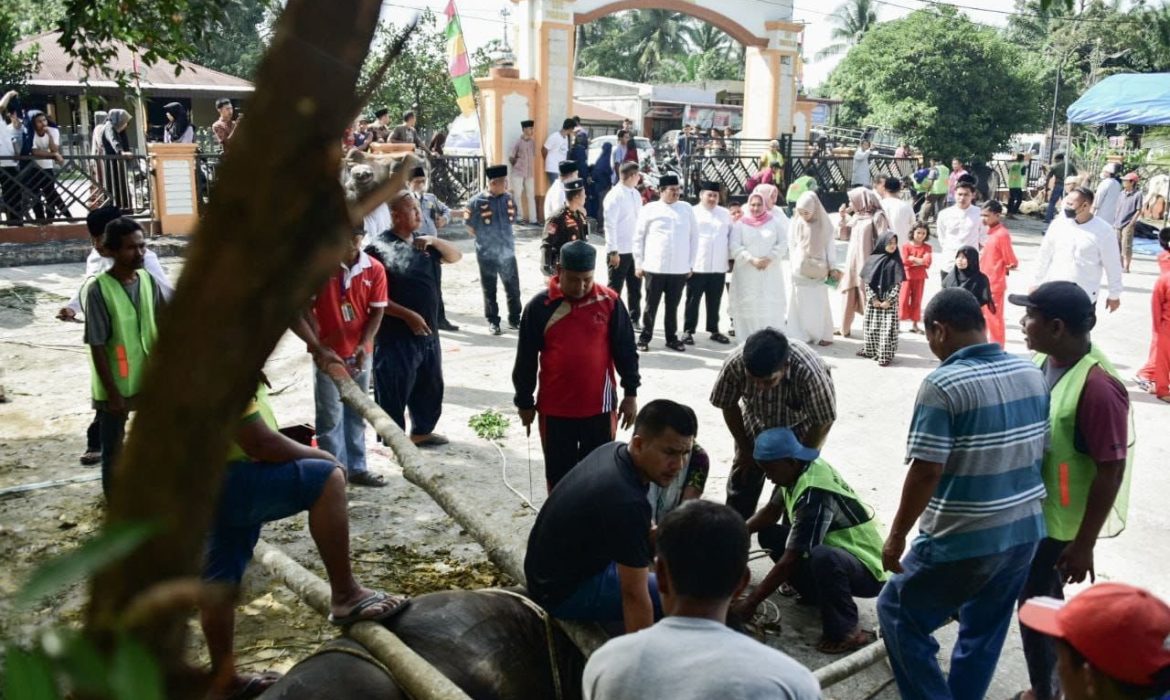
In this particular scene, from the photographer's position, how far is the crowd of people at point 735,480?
2516 mm

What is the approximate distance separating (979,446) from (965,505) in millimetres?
222

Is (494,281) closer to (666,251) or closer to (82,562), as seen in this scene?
(666,251)

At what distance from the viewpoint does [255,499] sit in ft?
12.2

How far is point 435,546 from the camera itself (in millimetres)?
5609

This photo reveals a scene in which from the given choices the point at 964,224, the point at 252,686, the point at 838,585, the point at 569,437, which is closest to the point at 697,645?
the point at 252,686

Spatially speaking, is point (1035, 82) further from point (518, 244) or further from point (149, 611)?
point (149, 611)

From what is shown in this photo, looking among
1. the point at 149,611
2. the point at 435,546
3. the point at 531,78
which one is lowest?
the point at 435,546

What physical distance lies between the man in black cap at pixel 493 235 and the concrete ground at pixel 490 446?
0.54 meters

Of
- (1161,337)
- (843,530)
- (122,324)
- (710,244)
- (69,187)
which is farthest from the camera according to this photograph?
(69,187)

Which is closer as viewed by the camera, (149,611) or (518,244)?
(149,611)

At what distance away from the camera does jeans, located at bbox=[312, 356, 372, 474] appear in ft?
20.4

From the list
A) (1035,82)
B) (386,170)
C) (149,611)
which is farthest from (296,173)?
(1035,82)

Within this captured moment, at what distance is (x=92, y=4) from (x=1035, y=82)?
26008 millimetres

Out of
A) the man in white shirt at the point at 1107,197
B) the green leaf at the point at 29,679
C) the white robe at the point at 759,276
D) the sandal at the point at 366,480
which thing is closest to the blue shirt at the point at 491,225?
the white robe at the point at 759,276
